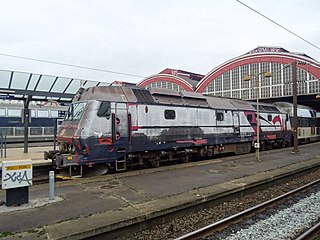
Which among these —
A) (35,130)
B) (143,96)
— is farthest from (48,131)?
(143,96)

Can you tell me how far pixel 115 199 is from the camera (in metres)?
6.50

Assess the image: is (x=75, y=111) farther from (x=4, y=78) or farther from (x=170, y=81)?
(x=170, y=81)

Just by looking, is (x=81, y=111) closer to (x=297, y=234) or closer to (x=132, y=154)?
(x=132, y=154)

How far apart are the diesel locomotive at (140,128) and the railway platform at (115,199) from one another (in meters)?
0.88

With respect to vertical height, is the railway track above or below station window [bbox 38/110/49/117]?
below

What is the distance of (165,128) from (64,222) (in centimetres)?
705

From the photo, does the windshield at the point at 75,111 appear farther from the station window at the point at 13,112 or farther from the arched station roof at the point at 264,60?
the arched station roof at the point at 264,60

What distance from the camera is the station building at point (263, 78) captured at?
30.2 meters

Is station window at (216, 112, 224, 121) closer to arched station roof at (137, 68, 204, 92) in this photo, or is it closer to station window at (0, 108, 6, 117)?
station window at (0, 108, 6, 117)

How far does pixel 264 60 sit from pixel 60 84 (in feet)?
89.0

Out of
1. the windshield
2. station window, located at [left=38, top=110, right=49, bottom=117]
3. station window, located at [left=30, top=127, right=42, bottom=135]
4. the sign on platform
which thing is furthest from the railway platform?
station window, located at [left=38, top=110, right=49, bottom=117]

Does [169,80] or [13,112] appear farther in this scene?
[169,80]

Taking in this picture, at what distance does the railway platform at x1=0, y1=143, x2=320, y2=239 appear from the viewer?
15.6 feet

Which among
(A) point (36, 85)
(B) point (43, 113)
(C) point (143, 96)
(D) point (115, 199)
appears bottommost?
(D) point (115, 199)
